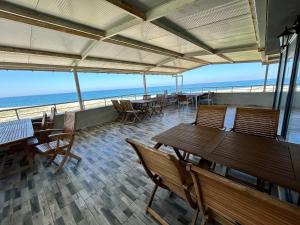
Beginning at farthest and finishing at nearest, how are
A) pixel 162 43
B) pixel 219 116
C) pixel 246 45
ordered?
pixel 246 45
pixel 162 43
pixel 219 116

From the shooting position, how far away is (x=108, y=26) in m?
3.09

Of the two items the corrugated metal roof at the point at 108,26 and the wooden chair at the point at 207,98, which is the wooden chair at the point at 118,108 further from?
the wooden chair at the point at 207,98

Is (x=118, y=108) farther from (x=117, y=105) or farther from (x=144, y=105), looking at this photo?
(x=144, y=105)

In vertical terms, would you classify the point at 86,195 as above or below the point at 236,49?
below

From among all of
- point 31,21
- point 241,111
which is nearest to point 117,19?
point 31,21

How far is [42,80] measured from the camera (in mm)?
18969

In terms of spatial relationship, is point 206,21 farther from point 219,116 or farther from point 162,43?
point 219,116

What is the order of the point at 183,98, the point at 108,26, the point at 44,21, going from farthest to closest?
the point at 183,98 → the point at 108,26 → the point at 44,21

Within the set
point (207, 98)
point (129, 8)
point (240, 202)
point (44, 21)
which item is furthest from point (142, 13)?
point (207, 98)

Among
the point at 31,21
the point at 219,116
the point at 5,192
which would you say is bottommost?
the point at 5,192

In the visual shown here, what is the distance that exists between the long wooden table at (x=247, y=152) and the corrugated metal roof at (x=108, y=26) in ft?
6.43

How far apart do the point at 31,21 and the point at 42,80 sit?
20.9 metres

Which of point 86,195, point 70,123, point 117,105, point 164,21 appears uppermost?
point 164,21

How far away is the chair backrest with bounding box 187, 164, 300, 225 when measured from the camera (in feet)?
1.68
